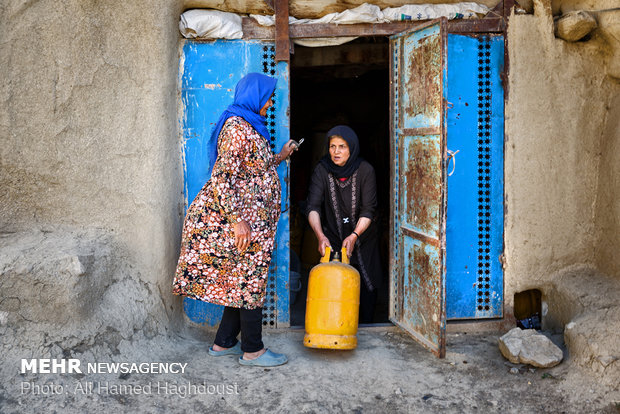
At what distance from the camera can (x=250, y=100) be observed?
3.53 meters

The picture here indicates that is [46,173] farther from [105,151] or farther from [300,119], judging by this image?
[300,119]

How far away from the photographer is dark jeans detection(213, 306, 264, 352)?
3.65m

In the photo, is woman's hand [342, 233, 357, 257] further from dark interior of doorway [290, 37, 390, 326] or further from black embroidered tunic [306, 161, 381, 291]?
dark interior of doorway [290, 37, 390, 326]

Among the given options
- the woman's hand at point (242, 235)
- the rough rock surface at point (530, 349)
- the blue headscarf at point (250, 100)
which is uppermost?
the blue headscarf at point (250, 100)

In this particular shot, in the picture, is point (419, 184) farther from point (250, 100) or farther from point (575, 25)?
point (575, 25)

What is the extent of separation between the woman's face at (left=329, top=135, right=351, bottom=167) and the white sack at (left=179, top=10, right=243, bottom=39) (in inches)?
42.2

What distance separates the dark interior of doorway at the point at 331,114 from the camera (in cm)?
668

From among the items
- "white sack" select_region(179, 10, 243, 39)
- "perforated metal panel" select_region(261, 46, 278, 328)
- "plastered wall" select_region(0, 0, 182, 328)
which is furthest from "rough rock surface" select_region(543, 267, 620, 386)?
"white sack" select_region(179, 10, 243, 39)

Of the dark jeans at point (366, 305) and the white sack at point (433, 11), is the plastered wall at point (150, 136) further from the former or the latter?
the dark jeans at point (366, 305)

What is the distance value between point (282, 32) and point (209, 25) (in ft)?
1.79

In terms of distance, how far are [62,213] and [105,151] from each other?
0.51 metres

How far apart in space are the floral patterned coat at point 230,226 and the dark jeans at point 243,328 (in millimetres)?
98

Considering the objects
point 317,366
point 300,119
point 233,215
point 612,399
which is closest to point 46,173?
point 233,215

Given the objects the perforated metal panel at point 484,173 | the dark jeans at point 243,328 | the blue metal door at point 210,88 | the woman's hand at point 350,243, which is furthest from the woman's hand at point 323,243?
the perforated metal panel at point 484,173
